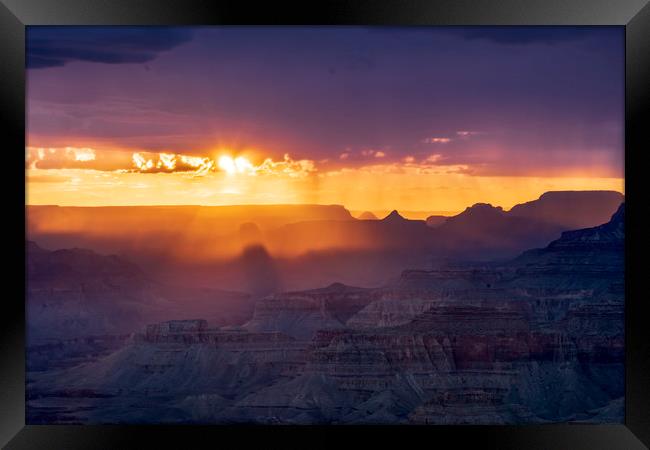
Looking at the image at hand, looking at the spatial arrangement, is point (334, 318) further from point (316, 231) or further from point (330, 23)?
point (330, 23)

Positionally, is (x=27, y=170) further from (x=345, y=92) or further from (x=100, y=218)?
(x=345, y=92)

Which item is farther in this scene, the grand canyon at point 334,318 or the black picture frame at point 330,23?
the grand canyon at point 334,318

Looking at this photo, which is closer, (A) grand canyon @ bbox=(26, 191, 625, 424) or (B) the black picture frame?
(B) the black picture frame

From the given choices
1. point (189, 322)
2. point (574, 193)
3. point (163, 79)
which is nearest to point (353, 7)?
point (163, 79)

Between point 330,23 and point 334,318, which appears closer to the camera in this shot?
point 330,23

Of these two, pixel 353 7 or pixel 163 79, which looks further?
pixel 163 79

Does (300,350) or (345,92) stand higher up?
(345,92)

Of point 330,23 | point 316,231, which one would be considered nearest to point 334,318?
point 316,231

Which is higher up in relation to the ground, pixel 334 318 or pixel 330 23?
pixel 330 23
